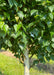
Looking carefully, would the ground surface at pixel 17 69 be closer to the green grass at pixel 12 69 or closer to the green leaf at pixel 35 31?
the green grass at pixel 12 69

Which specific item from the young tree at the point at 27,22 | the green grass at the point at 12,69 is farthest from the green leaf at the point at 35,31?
the green grass at the point at 12,69

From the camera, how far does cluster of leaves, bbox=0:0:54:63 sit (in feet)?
8.31

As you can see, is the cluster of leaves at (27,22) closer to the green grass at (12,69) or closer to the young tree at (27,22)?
the young tree at (27,22)

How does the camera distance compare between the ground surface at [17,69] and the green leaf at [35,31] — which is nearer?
the green leaf at [35,31]

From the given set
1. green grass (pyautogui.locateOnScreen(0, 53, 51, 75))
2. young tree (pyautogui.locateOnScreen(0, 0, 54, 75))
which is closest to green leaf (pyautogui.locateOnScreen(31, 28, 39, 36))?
young tree (pyautogui.locateOnScreen(0, 0, 54, 75))

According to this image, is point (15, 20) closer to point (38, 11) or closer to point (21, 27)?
point (21, 27)

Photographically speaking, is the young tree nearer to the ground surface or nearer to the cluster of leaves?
the cluster of leaves

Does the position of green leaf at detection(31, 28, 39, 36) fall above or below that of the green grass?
below

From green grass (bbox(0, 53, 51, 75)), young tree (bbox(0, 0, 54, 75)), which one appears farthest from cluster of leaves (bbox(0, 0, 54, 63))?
green grass (bbox(0, 53, 51, 75))

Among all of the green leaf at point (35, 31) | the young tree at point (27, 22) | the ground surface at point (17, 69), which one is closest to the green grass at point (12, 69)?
the ground surface at point (17, 69)

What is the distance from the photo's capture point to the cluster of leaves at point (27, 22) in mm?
2533

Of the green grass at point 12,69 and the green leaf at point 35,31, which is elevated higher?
the green grass at point 12,69

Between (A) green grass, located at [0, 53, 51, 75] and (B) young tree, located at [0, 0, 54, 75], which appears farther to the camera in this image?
(A) green grass, located at [0, 53, 51, 75]

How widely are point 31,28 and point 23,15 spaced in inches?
11.2
